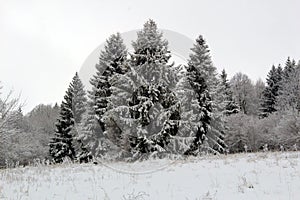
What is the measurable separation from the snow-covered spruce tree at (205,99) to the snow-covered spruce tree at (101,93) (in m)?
6.47

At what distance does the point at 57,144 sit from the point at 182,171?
3012cm

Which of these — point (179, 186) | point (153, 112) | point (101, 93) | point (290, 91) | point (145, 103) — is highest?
point (290, 91)

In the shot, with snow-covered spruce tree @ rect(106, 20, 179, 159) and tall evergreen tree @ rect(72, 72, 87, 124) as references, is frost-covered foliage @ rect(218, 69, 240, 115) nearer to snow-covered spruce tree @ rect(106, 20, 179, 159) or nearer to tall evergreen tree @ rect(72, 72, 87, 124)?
snow-covered spruce tree @ rect(106, 20, 179, 159)

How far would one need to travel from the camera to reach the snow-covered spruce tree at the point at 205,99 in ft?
85.9

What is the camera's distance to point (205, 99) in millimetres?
26844

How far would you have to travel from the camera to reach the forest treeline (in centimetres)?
1698

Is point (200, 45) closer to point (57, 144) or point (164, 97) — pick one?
point (164, 97)

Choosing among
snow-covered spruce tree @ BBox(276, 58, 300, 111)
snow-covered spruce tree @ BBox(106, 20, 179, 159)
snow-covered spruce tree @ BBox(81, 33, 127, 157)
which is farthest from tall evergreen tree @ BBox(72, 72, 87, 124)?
snow-covered spruce tree @ BBox(276, 58, 300, 111)

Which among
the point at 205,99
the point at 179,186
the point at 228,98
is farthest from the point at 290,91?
the point at 179,186

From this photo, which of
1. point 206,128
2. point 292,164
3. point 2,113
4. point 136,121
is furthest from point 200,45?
point 292,164

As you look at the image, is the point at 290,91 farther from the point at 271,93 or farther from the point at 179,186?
the point at 179,186

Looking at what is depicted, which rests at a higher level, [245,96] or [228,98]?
[245,96]

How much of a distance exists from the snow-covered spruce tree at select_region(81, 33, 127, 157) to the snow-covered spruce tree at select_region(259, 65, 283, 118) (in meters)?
30.8

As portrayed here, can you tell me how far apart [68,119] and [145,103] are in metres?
22.3
